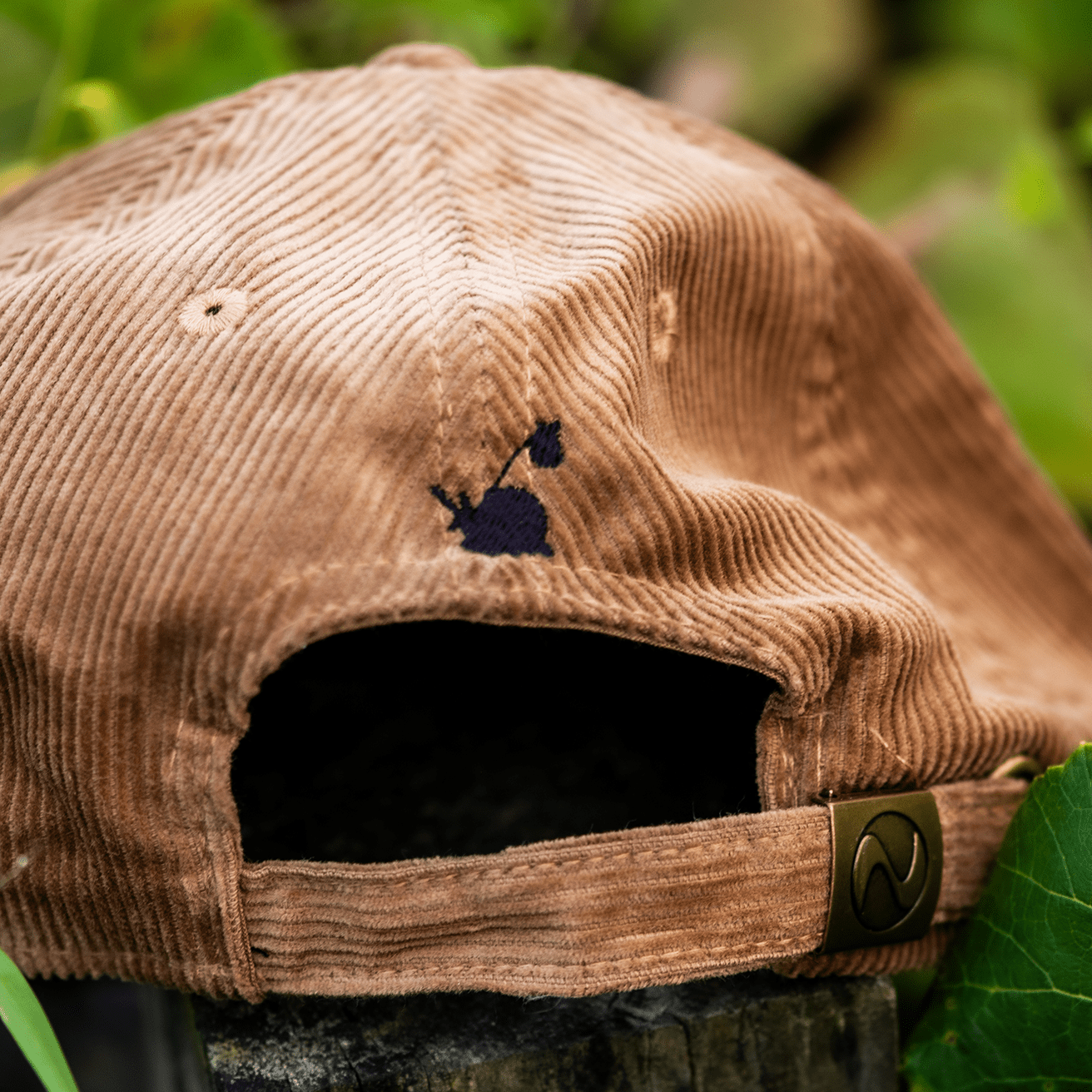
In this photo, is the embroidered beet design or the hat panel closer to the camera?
the embroidered beet design

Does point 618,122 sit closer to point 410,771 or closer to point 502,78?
point 502,78

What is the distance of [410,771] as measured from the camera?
0.66 metres

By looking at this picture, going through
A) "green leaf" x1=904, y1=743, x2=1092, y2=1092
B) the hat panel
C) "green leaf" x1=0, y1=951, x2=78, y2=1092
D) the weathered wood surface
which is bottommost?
the weathered wood surface

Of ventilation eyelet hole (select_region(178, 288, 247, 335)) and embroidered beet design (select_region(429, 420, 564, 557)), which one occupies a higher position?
ventilation eyelet hole (select_region(178, 288, 247, 335))

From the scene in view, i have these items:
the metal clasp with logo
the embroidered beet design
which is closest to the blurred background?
the embroidered beet design

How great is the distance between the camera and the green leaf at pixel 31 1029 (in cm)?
42

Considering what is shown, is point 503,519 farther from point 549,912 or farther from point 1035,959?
point 1035,959

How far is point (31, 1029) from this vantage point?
0.43 metres

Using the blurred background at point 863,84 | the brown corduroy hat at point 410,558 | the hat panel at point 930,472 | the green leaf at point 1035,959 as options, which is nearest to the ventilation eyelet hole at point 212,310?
the brown corduroy hat at point 410,558

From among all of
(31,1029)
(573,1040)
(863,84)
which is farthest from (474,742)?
(863,84)

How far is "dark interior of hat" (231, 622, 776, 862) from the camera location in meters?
0.58

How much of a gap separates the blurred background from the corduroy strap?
0.78 meters

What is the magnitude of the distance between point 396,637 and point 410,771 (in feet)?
0.31

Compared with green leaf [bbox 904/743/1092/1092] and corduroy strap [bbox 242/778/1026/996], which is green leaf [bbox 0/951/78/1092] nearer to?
corduroy strap [bbox 242/778/1026/996]
